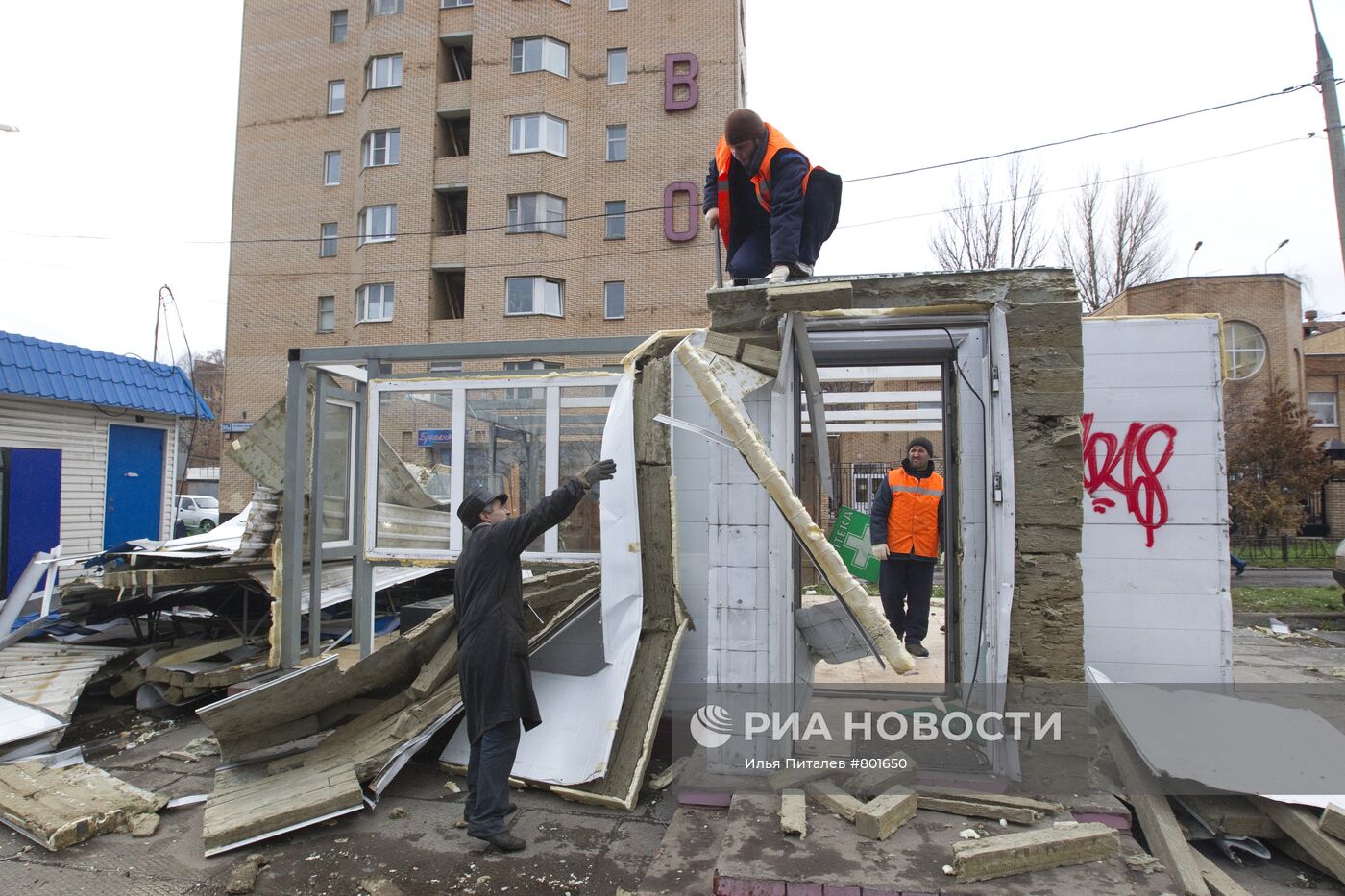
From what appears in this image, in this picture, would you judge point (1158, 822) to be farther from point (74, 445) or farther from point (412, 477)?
point (74, 445)

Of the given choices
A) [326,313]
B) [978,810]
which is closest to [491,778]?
[978,810]

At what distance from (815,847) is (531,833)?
5.26 ft

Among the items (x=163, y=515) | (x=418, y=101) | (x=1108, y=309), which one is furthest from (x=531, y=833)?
(x=418, y=101)

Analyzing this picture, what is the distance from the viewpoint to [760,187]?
14.9 ft

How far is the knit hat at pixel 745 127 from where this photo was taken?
4359 millimetres

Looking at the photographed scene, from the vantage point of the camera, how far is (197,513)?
2492 cm

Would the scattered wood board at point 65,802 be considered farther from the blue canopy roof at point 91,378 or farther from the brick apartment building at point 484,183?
the brick apartment building at point 484,183

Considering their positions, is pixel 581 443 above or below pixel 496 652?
above

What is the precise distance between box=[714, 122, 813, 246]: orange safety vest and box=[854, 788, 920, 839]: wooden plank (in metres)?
3.18

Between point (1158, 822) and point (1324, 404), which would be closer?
→ point (1158, 822)

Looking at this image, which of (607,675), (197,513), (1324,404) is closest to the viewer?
(607,675)

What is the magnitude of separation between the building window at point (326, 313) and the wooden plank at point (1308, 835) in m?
27.9

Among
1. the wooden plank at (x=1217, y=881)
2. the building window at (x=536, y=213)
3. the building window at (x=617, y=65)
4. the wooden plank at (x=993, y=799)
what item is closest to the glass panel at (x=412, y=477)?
the wooden plank at (x=993, y=799)

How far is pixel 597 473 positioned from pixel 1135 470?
3.25 meters
